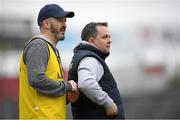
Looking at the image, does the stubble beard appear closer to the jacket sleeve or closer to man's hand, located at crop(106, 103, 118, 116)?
the jacket sleeve

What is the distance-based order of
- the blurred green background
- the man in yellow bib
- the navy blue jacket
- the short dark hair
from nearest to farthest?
1. the man in yellow bib
2. the navy blue jacket
3. the short dark hair
4. the blurred green background

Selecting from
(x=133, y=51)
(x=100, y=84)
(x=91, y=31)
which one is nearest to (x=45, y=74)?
(x=100, y=84)

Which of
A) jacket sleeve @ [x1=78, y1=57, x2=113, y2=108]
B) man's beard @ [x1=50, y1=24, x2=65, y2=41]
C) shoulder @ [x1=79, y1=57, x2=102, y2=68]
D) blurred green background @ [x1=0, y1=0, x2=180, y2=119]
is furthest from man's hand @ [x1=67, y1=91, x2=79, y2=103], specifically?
blurred green background @ [x1=0, y1=0, x2=180, y2=119]

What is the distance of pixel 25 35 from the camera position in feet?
40.2

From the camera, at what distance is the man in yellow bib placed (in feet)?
16.5

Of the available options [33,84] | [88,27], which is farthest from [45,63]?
[88,27]

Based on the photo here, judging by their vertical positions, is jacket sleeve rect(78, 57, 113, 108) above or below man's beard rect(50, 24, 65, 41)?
below

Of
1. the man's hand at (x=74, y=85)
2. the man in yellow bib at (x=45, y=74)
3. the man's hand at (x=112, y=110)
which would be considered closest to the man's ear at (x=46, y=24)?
the man in yellow bib at (x=45, y=74)

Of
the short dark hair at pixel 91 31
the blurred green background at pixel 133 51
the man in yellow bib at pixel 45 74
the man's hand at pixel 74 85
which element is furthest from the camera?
the blurred green background at pixel 133 51

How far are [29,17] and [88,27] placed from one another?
720 cm

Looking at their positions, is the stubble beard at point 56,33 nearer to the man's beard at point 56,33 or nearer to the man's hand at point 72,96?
the man's beard at point 56,33

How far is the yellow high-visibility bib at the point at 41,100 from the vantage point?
511 cm

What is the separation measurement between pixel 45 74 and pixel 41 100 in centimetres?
19

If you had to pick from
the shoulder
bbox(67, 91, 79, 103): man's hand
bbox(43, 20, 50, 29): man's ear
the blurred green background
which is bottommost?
the blurred green background
